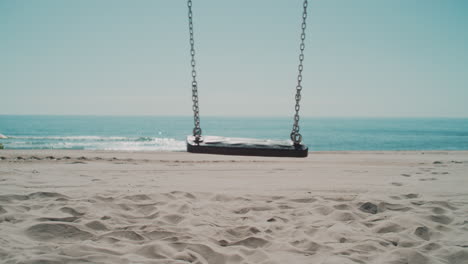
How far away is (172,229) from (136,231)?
37 cm

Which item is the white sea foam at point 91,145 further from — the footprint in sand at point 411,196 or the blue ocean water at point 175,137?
the footprint in sand at point 411,196

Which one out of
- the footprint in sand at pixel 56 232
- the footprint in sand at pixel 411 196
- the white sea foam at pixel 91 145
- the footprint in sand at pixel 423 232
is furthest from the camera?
the white sea foam at pixel 91 145

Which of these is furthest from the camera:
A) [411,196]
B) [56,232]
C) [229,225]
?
[411,196]

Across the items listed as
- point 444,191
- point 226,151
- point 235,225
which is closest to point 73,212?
point 235,225

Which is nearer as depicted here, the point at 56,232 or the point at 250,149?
the point at 56,232

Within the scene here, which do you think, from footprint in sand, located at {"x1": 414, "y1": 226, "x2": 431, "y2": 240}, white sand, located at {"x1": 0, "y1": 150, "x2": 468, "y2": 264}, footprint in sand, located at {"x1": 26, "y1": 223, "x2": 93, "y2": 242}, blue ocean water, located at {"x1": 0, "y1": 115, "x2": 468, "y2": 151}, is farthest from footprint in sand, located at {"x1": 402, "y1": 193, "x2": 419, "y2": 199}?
blue ocean water, located at {"x1": 0, "y1": 115, "x2": 468, "y2": 151}

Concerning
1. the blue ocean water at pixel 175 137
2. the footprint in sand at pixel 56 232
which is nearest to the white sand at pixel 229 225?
the footprint in sand at pixel 56 232

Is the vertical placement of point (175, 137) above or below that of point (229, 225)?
below

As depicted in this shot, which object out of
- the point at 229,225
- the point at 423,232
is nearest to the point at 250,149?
the point at 229,225

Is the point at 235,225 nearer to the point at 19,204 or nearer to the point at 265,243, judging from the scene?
the point at 265,243

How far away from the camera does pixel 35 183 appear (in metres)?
5.47

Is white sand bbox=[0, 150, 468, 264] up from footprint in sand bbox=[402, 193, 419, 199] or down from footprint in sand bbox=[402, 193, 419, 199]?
up

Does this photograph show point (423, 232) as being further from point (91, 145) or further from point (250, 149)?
point (91, 145)

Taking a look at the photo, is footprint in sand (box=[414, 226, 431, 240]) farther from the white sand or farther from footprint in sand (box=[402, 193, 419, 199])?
footprint in sand (box=[402, 193, 419, 199])
